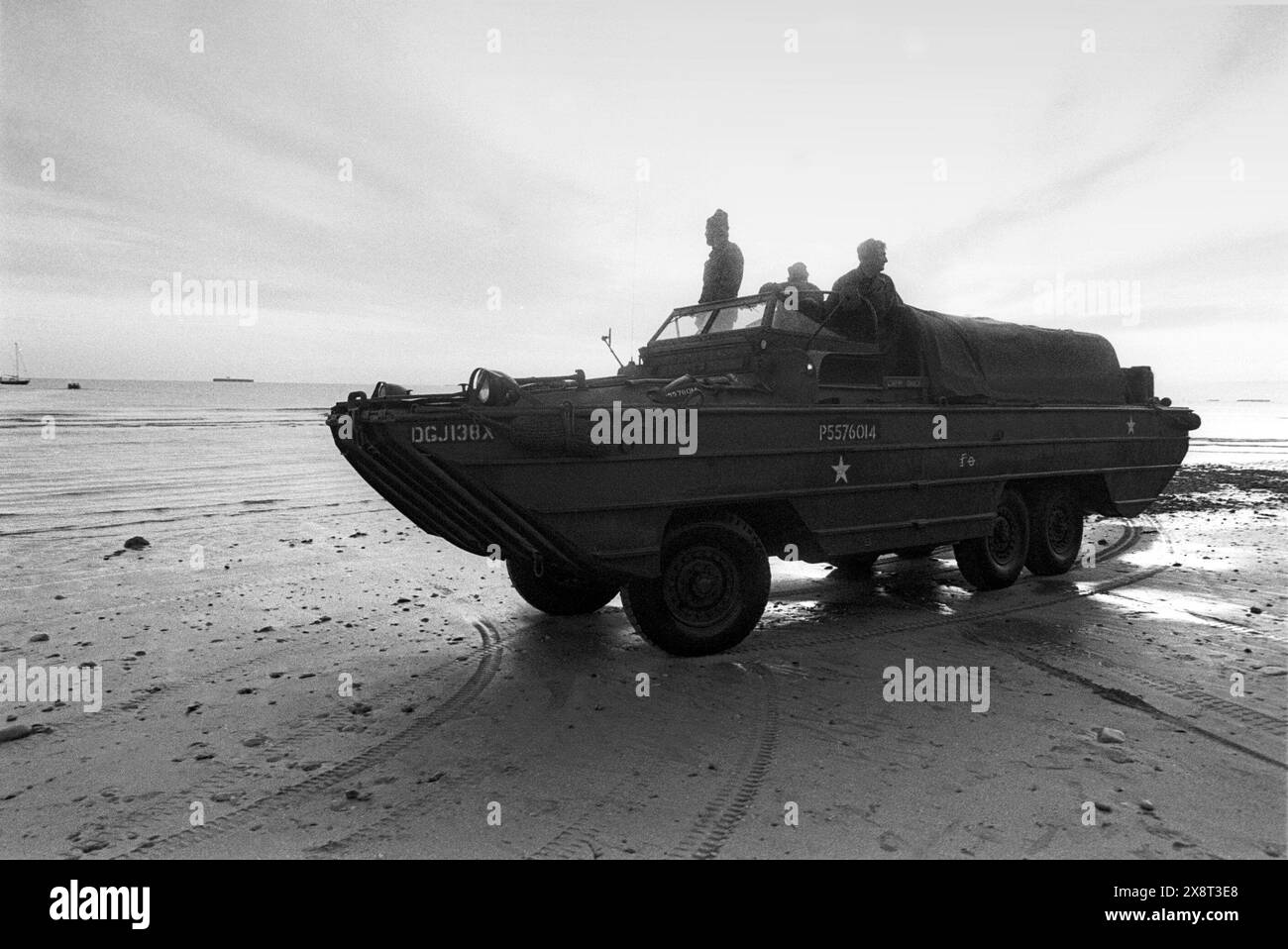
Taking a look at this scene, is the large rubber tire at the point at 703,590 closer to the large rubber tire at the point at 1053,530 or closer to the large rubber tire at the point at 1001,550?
the large rubber tire at the point at 1001,550

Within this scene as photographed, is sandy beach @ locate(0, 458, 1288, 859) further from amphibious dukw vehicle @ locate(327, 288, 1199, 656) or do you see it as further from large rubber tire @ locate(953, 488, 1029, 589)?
amphibious dukw vehicle @ locate(327, 288, 1199, 656)

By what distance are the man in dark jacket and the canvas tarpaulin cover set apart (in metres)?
1.57

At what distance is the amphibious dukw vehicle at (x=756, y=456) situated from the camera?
14.4ft

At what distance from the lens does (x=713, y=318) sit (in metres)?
6.64

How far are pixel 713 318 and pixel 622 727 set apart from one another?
11.9 ft

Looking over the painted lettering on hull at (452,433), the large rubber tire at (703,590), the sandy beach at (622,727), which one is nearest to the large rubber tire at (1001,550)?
the sandy beach at (622,727)

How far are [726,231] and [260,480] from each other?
975 centimetres

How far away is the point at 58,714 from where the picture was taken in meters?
4.03

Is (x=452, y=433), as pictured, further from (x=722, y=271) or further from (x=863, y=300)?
(x=722, y=271)

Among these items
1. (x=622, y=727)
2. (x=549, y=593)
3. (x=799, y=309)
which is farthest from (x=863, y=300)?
(x=622, y=727)

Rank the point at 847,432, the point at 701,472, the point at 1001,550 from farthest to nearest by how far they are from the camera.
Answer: the point at 1001,550
the point at 847,432
the point at 701,472

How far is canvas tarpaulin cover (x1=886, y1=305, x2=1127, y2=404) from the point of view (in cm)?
646

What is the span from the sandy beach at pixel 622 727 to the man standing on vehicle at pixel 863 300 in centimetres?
212

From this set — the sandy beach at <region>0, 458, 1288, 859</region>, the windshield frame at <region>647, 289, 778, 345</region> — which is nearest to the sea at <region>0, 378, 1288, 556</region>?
the sandy beach at <region>0, 458, 1288, 859</region>
